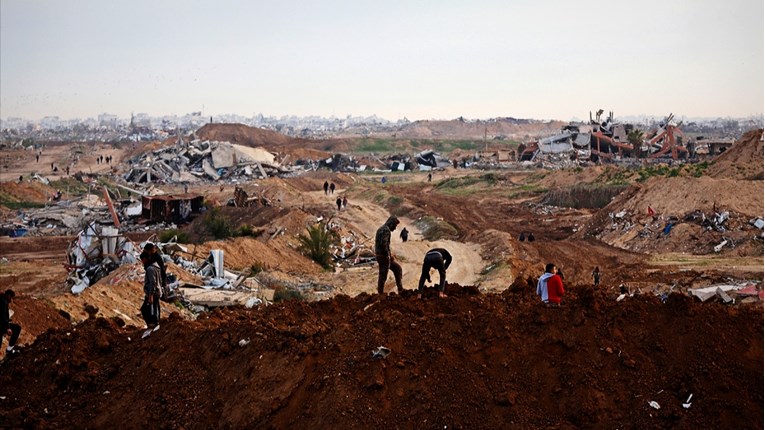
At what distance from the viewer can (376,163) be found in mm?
69125

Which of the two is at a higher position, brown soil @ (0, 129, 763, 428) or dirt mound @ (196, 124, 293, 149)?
brown soil @ (0, 129, 763, 428)

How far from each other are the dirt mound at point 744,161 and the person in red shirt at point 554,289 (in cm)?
2850

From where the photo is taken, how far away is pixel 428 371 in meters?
7.14

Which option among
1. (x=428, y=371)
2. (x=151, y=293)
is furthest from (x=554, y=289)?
(x=151, y=293)

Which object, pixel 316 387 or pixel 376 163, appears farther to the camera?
pixel 376 163

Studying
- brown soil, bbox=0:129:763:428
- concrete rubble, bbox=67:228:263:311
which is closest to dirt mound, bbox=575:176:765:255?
concrete rubble, bbox=67:228:263:311

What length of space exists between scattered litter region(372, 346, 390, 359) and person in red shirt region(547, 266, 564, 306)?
2.02 m

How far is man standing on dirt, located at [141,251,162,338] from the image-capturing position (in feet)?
29.9

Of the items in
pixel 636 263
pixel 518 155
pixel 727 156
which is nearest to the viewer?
pixel 636 263

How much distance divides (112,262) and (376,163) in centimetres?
5197

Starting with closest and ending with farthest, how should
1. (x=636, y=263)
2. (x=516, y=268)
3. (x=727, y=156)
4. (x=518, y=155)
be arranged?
(x=516, y=268) < (x=636, y=263) < (x=727, y=156) < (x=518, y=155)

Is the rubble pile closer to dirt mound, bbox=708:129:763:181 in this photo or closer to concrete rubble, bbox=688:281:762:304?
dirt mound, bbox=708:129:763:181

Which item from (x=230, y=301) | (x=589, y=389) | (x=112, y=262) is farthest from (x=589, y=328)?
(x=112, y=262)

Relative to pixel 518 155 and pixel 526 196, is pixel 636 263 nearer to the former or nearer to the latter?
pixel 526 196
